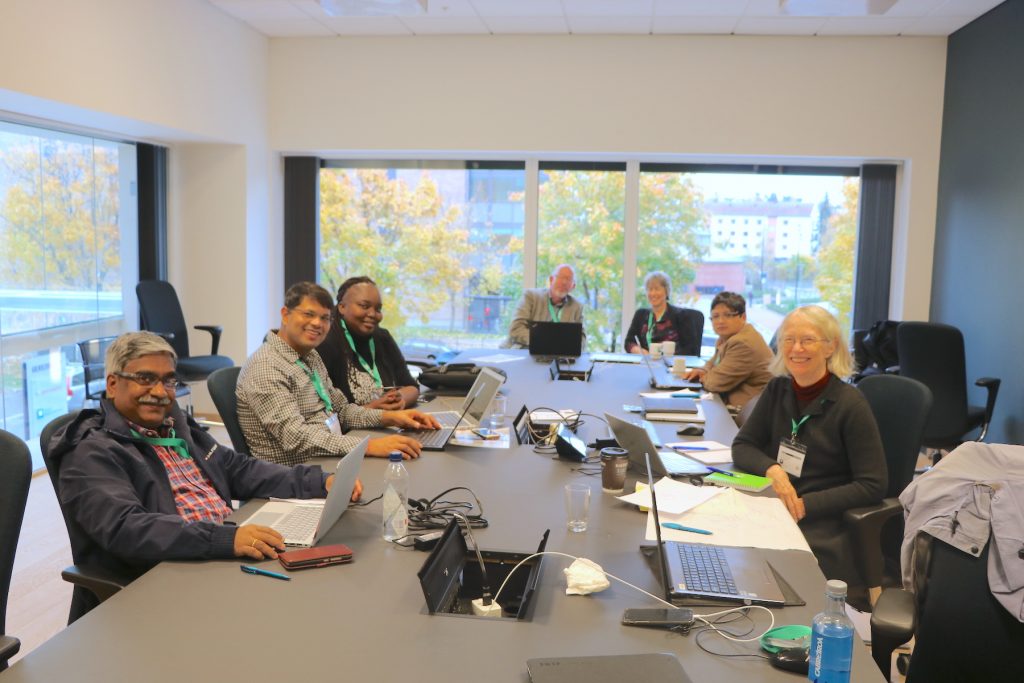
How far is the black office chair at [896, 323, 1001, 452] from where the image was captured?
5094 millimetres

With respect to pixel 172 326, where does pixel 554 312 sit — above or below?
above

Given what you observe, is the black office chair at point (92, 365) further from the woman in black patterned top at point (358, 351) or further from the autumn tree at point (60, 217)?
the woman in black patterned top at point (358, 351)

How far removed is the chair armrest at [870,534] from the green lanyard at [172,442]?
214 centimetres

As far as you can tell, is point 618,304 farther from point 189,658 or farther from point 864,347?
point 189,658

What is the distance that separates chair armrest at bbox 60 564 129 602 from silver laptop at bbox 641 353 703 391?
331 centimetres

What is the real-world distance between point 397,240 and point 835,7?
A: 4.00m

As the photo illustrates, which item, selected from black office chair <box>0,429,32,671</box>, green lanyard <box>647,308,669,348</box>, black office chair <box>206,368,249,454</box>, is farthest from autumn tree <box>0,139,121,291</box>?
green lanyard <box>647,308,669,348</box>

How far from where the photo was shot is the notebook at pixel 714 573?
1.92m

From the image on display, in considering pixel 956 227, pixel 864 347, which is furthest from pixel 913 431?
pixel 956 227

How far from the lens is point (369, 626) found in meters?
1.77

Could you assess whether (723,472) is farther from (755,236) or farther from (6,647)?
(755,236)


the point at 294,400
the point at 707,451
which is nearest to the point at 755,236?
the point at 707,451

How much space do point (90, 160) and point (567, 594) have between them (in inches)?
219

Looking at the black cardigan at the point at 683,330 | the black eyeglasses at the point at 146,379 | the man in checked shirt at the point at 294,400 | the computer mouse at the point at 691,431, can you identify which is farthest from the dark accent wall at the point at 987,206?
the black eyeglasses at the point at 146,379
